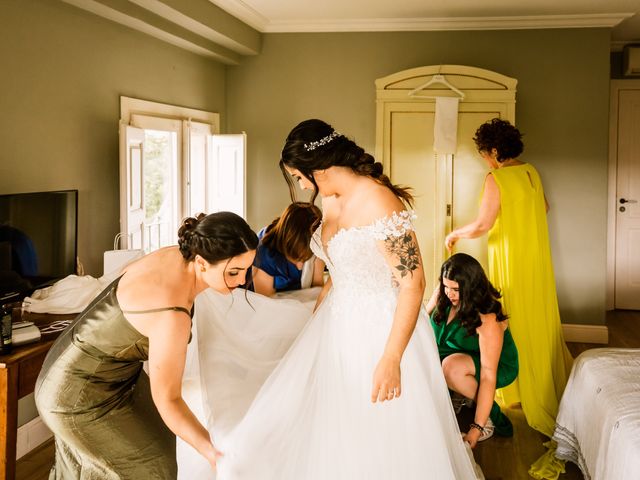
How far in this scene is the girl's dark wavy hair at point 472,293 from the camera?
3199 mm

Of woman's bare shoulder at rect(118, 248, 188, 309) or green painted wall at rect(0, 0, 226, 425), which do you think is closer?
woman's bare shoulder at rect(118, 248, 188, 309)

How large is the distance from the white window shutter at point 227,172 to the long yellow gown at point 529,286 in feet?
7.27

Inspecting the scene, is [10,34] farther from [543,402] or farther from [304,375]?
[543,402]

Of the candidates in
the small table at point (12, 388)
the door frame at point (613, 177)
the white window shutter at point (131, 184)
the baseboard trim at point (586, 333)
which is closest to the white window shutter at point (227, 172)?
the white window shutter at point (131, 184)

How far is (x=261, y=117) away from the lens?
5.90m

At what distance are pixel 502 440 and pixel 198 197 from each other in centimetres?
306

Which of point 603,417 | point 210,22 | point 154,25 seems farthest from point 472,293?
point 210,22

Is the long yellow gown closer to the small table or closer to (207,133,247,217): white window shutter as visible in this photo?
(207,133,247,217): white window shutter

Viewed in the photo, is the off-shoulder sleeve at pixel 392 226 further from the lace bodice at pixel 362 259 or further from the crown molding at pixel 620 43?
the crown molding at pixel 620 43

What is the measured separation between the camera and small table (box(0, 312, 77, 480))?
2.47m

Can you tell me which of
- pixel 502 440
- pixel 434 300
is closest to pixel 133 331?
pixel 434 300

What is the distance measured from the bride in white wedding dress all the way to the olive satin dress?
23 centimetres

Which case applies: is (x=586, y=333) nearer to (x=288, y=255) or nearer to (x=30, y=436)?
(x=288, y=255)

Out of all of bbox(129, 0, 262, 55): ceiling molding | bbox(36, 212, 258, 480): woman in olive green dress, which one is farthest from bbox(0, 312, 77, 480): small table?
bbox(129, 0, 262, 55): ceiling molding
